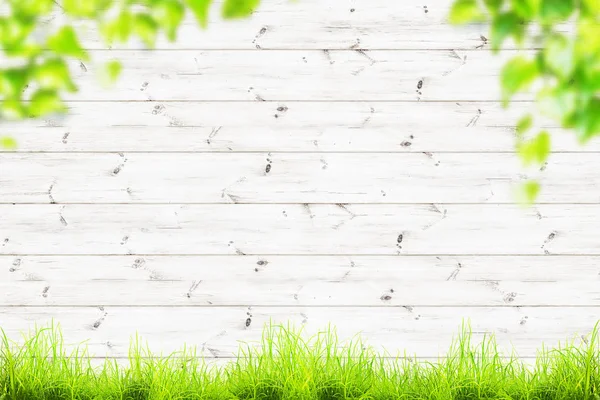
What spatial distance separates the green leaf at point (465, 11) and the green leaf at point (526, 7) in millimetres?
99

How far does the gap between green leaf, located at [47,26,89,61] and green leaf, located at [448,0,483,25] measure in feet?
1.28

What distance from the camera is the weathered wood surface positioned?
191 centimetres

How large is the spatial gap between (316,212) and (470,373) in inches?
26.8

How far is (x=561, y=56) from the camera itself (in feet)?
1.67

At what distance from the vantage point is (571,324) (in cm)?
194

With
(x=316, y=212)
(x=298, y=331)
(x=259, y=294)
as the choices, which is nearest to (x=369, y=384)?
Answer: (x=298, y=331)

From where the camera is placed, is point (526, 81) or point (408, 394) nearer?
point (526, 81)

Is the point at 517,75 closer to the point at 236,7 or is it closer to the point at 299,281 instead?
the point at 236,7

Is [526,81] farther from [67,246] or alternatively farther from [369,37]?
[67,246]

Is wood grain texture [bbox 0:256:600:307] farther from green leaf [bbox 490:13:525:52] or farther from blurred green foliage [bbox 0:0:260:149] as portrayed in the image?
green leaf [bbox 490:13:525:52]

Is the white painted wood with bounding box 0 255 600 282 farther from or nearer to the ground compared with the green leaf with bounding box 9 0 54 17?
nearer to the ground

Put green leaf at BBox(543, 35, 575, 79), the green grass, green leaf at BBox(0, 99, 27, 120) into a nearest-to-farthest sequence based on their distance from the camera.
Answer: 1. green leaf at BBox(543, 35, 575, 79)
2. green leaf at BBox(0, 99, 27, 120)
3. the green grass

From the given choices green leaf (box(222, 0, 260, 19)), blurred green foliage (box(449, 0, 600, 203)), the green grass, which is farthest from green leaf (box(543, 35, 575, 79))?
the green grass

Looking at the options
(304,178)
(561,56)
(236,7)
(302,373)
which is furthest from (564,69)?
(302,373)
